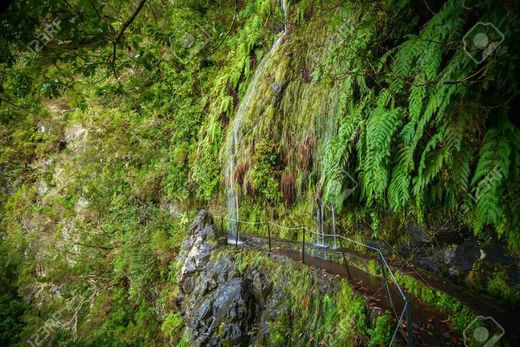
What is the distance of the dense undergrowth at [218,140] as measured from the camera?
11.9 ft

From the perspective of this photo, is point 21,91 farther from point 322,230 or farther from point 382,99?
point 322,230

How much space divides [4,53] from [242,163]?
5968 millimetres

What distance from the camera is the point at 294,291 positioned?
5441 mm

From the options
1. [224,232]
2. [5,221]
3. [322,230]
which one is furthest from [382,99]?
[5,221]
